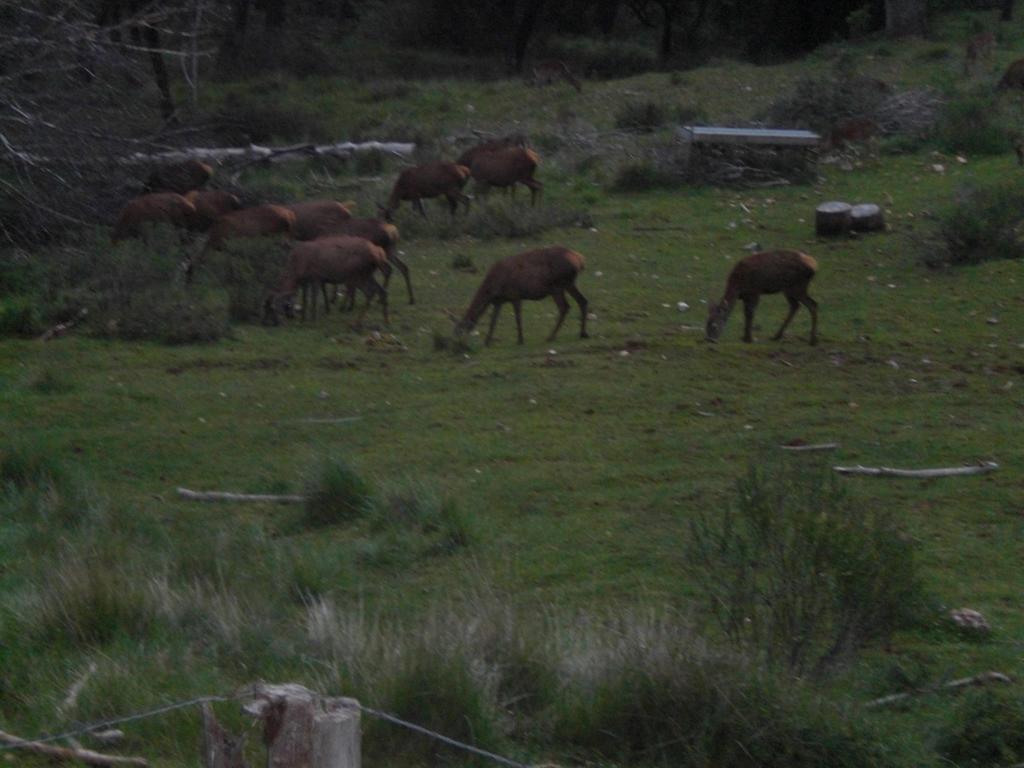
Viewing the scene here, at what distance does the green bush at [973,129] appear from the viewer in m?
23.7

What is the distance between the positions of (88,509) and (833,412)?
19.8 ft

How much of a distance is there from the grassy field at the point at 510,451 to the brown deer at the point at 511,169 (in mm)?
1865

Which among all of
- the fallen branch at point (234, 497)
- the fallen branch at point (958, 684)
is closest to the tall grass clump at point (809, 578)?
the fallen branch at point (958, 684)

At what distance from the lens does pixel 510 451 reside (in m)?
11.8

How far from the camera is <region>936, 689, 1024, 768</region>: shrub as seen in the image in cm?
612

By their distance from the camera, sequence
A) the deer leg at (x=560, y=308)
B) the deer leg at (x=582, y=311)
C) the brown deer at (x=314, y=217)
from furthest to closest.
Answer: the brown deer at (x=314, y=217), the deer leg at (x=560, y=308), the deer leg at (x=582, y=311)

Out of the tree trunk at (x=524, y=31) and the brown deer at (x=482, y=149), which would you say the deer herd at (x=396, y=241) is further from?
the tree trunk at (x=524, y=31)

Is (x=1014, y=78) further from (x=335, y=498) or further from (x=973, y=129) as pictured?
(x=335, y=498)

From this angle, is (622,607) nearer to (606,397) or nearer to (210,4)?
(606,397)

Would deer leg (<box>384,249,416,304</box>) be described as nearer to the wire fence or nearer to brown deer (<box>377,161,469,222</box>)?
brown deer (<box>377,161,469,222</box>)

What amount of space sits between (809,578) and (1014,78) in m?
21.7

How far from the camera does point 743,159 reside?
24000mm

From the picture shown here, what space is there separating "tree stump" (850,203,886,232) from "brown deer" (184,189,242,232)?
28.0ft

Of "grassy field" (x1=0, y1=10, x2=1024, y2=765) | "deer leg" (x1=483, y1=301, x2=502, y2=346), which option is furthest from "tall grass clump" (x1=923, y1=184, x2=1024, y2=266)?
"deer leg" (x1=483, y1=301, x2=502, y2=346)
